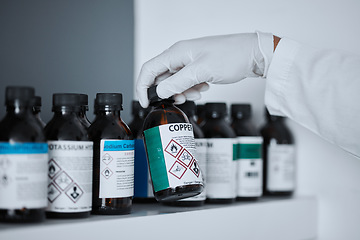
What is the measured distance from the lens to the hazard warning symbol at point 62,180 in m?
0.74

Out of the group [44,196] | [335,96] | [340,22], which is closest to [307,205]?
[335,96]

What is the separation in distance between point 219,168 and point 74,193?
422mm

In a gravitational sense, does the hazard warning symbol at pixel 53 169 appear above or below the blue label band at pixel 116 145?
below

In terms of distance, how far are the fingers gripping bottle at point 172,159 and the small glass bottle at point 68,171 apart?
0.42ft

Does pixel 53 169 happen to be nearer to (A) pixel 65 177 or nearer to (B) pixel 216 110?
(A) pixel 65 177

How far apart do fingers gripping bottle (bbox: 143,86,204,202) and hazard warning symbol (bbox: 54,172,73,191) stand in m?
0.17

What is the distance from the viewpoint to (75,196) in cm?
75

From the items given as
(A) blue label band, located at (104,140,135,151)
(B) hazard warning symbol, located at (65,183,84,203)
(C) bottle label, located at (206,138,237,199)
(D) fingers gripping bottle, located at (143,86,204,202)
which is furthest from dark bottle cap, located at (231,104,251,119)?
(B) hazard warning symbol, located at (65,183,84,203)

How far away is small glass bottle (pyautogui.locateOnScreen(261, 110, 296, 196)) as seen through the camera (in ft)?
4.16

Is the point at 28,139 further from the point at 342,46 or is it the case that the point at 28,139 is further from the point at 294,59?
the point at 342,46

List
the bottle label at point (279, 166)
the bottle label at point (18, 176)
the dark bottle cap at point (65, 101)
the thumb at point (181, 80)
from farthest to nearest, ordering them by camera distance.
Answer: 1. the bottle label at point (279, 166)
2. the thumb at point (181, 80)
3. the dark bottle cap at point (65, 101)
4. the bottle label at point (18, 176)

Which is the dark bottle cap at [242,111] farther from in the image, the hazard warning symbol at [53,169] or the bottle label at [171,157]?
the hazard warning symbol at [53,169]

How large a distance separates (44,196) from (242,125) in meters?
0.66

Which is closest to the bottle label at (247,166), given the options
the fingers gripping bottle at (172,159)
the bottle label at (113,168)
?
the fingers gripping bottle at (172,159)
